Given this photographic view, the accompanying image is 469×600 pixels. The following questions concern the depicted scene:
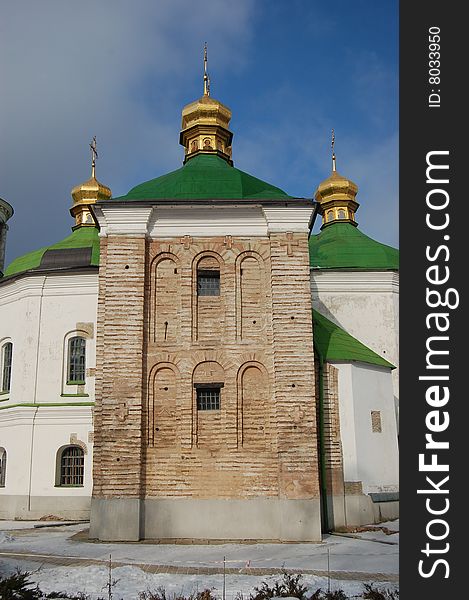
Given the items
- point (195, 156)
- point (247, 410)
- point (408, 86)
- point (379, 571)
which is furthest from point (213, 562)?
point (195, 156)

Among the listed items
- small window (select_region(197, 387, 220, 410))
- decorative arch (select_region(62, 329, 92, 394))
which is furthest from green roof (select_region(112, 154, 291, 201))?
decorative arch (select_region(62, 329, 92, 394))

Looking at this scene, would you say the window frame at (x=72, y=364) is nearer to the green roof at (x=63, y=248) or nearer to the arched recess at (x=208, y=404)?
the green roof at (x=63, y=248)

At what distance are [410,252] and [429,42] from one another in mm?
2017

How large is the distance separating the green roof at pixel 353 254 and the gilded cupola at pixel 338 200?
2.49m

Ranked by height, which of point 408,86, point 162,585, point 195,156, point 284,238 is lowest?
point 162,585

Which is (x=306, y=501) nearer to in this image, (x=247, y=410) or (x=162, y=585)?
(x=247, y=410)

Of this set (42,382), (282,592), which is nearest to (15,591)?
→ (282,592)

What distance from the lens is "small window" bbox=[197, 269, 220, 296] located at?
16125 mm

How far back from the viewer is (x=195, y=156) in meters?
21.6

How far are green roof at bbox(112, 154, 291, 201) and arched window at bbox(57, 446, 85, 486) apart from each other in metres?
8.70

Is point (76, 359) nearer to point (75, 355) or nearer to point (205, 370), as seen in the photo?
point (75, 355)

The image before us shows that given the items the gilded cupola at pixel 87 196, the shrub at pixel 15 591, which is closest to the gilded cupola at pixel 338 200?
the gilded cupola at pixel 87 196

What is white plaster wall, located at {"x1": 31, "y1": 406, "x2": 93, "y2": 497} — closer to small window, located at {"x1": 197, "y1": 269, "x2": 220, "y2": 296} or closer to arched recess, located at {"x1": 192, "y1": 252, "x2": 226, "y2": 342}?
arched recess, located at {"x1": 192, "y1": 252, "x2": 226, "y2": 342}

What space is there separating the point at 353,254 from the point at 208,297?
1001cm
